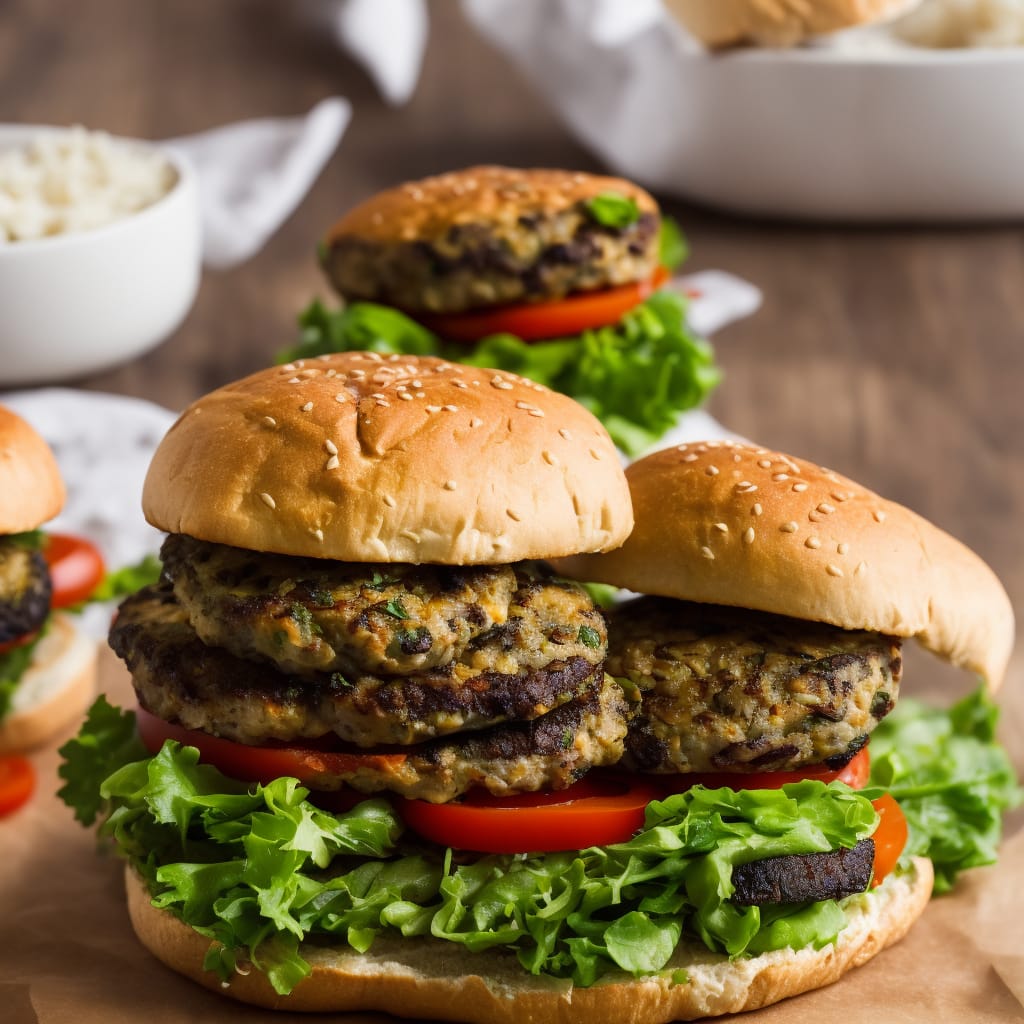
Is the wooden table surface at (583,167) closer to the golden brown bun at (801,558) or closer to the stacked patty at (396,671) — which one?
the golden brown bun at (801,558)

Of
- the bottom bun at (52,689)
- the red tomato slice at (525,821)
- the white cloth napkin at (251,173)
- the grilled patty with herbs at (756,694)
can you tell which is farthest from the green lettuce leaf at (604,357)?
the red tomato slice at (525,821)

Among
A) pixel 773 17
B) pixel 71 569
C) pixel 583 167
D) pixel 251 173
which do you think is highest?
pixel 773 17

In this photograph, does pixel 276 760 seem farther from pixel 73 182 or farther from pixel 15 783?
pixel 73 182

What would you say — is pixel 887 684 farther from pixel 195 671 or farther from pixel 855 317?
pixel 855 317

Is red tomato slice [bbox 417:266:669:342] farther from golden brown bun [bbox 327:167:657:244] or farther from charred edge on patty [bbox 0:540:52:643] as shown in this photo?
charred edge on patty [bbox 0:540:52:643]

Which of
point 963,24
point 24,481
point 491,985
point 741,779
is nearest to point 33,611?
point 24,481

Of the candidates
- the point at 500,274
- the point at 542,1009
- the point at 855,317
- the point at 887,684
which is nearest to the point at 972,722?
the point at 887,684
